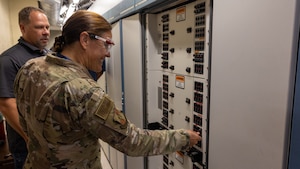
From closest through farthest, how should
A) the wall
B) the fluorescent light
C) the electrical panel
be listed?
the wall → the electrical panel → the fluorescent light

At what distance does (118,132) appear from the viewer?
3.05 feet

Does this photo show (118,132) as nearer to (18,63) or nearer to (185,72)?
(185,72)

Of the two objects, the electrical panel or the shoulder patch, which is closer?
the shoulder patch

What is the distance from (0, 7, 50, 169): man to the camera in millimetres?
1549

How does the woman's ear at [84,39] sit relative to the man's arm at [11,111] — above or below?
Answer: above

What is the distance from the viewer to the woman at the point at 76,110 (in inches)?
34.9

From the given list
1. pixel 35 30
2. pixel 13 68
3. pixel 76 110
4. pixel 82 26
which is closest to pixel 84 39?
pixel 82 26

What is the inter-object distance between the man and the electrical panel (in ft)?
3.07

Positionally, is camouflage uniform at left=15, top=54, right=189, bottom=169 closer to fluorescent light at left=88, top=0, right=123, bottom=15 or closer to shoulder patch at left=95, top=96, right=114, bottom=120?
shoulder patch at left=95, top=96, right=114, bottom=120

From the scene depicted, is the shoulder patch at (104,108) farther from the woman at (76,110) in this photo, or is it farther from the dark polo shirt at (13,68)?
the dark polo shirt at (13,68)

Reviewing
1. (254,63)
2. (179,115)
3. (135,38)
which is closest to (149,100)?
(179,115)

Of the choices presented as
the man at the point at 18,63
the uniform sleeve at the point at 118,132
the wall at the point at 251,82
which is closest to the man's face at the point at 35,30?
the man at the point at 18,63

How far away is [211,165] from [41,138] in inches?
34.4

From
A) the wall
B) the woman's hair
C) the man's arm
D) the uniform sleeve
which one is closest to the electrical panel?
the wall
